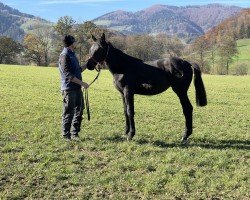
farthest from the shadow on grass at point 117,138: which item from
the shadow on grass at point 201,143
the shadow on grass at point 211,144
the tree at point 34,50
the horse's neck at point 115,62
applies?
the tree at point 34,50

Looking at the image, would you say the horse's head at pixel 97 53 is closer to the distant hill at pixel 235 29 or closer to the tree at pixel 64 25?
the tree at pixel 64 25

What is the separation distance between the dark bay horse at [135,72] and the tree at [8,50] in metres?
76.2

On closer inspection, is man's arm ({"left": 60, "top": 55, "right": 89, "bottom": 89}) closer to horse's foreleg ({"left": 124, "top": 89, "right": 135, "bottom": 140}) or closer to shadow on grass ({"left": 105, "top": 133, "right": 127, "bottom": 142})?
horse's foreleg ({"left": 124, "top": 89, "right": 135, "bottom": 140})

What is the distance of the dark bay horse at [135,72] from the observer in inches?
376

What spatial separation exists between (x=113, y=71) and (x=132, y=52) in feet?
250

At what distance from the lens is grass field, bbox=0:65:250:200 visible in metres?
6.48

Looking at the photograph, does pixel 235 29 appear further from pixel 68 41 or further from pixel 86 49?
pixel 68 41

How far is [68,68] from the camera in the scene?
30.7 ft

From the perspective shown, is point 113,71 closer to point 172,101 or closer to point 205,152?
point 205,152

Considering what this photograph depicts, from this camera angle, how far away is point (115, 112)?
50.4 feet

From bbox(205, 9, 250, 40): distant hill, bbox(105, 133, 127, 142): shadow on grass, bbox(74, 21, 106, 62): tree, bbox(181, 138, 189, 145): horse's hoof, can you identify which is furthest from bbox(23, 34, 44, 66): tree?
bbox(181, 138, 189, 145): horse's hoof

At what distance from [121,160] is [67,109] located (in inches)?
91.0

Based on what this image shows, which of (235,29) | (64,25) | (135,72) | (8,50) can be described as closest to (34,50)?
(8,50)

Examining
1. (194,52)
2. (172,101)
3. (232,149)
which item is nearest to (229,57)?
(194,52)
